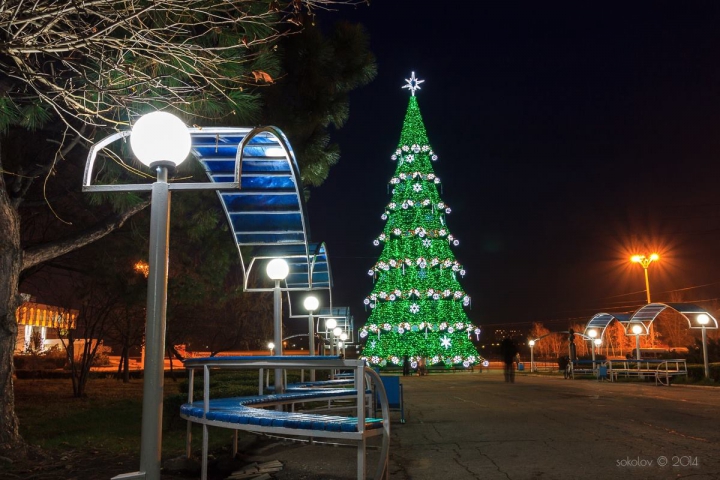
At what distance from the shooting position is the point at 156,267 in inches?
169

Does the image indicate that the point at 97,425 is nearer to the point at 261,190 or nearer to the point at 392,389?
the point at 392,389

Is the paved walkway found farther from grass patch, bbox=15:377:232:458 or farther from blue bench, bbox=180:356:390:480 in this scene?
grass patch, bbox=15:377:232:458

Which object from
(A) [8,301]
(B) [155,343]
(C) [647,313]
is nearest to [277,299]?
(A) [8,301]

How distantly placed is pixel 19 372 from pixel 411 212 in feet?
73.7

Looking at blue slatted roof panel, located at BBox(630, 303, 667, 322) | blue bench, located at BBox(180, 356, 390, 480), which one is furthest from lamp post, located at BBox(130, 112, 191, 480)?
blue slatted roof panel, located at BBox(630, 303, 667, 322)

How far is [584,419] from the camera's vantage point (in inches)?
408

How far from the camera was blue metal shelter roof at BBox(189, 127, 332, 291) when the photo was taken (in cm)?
789

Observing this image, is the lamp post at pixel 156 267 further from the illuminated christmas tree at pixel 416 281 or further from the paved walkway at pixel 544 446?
the illuminated christmas tree at pixel 416 281

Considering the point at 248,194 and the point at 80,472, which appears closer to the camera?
the point at 80,472

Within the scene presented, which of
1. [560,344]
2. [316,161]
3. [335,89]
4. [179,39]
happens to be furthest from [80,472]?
[560,344]

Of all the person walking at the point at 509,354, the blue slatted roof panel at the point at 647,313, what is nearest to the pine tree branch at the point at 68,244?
the person walking at the point at 509,354

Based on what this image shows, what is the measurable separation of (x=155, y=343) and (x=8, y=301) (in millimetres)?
4551

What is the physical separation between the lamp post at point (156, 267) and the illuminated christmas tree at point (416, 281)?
28.7 metres

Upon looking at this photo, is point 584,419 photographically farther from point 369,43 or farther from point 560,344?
point 560,344
